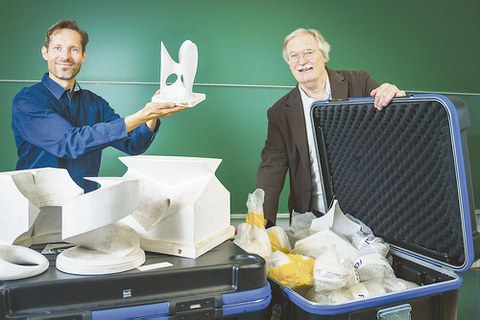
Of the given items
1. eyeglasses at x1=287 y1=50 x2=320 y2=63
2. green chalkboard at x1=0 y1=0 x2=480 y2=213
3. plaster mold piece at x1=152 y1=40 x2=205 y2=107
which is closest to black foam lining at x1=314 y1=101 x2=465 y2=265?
plaster mold piece at x1=152 y1=40 x2=205 y2=107

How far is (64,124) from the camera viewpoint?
167 cm

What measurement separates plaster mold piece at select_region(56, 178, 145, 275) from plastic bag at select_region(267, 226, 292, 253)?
1.46ft

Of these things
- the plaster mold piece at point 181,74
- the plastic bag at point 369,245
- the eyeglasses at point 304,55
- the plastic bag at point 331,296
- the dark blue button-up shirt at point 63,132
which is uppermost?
the eyeglasses at point 304,55

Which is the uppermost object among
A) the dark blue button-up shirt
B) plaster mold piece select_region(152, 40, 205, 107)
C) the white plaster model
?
plaster mold piece select_region(152, 40, 205, 107)

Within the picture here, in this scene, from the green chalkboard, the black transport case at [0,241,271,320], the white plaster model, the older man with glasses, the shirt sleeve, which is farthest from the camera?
the green chalkboard

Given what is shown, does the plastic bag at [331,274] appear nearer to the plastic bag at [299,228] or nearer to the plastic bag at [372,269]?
the plastic bag at [372,269]

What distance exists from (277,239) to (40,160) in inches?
44.8

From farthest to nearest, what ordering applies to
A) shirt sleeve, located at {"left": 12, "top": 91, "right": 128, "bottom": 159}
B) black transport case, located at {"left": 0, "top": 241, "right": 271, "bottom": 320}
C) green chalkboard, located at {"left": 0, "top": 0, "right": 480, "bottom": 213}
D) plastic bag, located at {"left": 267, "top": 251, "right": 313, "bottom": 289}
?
green chalkboard, located at {"left": 0, "top": 0, "right": 480, "bottom": 213} < shirt sleeve, located at {"left": 12, "top": 91, "right": 128, "bottom": 159} < plastic bag, located at {"left": 267, "top": 251, "right": 313, "bottom": 289} < black transport case, located at {"left": 0, "top": 241, "right": 271, "bottom": 320}

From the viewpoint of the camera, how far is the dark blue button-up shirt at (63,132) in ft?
5.08

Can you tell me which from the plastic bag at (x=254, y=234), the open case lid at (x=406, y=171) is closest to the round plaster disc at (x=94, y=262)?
the plastic bag at (x=254, y=234)

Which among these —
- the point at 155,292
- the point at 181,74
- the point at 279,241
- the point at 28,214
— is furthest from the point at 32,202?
the point at 279,241

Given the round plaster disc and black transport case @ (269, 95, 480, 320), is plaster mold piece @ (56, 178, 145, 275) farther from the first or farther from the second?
black transport case @ (269, 95, 480, 320)

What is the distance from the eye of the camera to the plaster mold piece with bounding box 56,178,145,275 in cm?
71

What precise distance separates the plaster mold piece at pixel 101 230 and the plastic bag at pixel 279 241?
0.45 m
